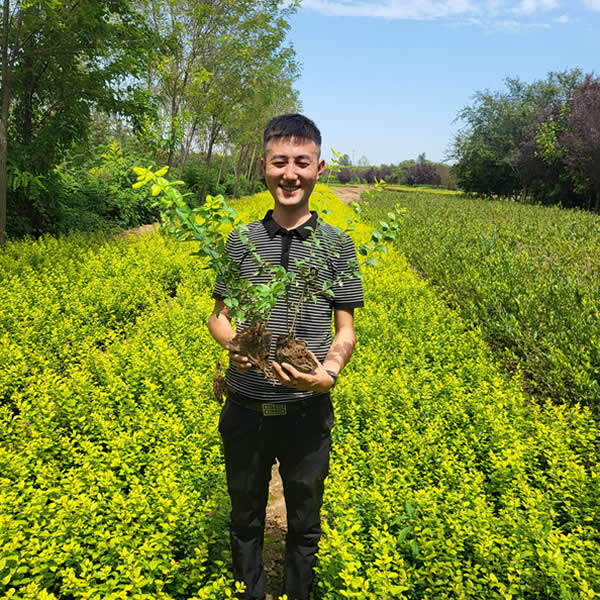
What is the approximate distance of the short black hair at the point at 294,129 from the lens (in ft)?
5.68

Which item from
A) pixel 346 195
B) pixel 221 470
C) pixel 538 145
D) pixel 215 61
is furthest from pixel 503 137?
pixel 221 470

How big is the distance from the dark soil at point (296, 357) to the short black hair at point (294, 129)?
88cm

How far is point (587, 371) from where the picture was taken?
14.9ft

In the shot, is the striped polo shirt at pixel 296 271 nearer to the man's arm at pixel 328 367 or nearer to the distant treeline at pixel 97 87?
the man's arm at pixel 328 367

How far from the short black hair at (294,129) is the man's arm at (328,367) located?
0.79 meters

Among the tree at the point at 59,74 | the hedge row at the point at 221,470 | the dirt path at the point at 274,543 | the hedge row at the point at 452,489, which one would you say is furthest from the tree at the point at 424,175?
the dirt path at the point at 274,543

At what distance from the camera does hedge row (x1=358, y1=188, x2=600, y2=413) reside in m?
4.75

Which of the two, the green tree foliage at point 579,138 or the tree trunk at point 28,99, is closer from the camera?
the tree trunk at point 28,99

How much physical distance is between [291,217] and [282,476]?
1.24 metres

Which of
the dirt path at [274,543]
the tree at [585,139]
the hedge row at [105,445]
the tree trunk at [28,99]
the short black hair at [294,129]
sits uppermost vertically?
the tree at [585,139]

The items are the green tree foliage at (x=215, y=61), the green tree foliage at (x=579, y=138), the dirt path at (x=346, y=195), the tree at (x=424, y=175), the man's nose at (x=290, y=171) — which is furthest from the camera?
the tree at (x=424, y=175)

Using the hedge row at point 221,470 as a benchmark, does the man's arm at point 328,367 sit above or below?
above

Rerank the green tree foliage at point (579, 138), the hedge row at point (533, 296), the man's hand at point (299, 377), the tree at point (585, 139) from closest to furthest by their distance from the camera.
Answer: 1. the man's hand at point (299, 377)
2. the hedge row at point (533, 296)
3. the tree at point (585, 139)
4. the green tree foliage at point (579, 138)

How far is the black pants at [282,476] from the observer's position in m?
1.88
